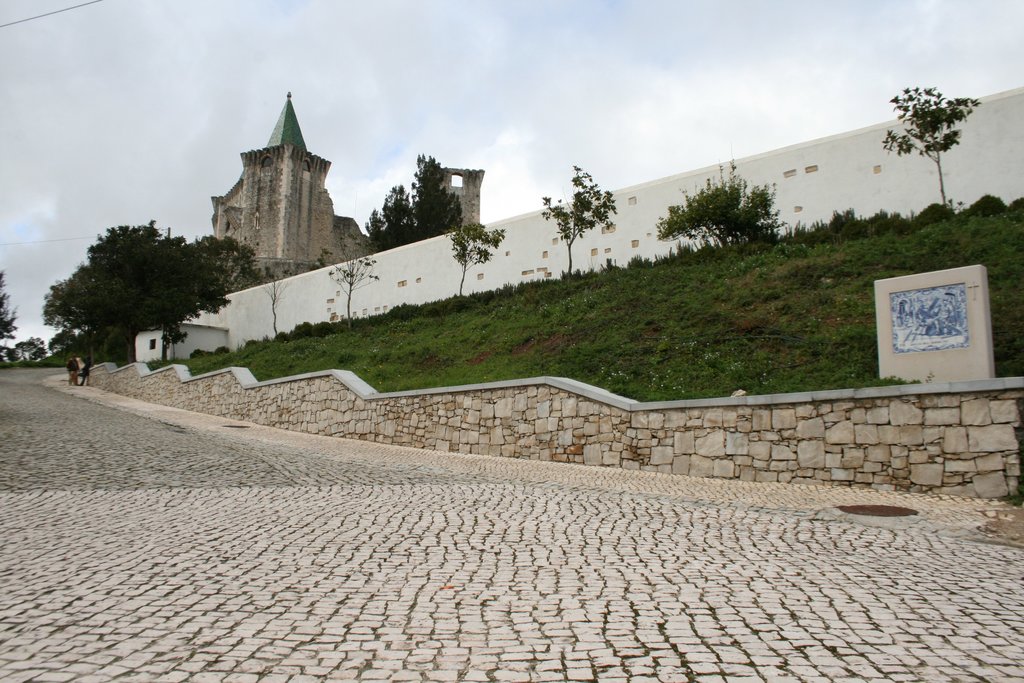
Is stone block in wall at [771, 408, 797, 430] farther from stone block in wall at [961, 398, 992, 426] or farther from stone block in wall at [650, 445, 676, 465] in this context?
stone block in wall at [961, 398, 992, 426]

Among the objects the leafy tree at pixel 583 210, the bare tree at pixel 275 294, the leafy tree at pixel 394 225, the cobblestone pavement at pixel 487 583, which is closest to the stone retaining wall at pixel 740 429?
the cobblestone pavement at pixel 487 583

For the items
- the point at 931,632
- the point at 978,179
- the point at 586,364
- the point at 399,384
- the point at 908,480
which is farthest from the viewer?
the point at 978,179

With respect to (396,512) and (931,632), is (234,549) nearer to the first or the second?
(396,512)

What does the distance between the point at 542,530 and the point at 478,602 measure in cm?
183

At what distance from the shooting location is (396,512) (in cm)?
650

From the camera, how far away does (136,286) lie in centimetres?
3070

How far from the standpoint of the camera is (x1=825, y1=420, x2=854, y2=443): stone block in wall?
8.41 metres

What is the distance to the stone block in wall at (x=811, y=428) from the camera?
8609mm

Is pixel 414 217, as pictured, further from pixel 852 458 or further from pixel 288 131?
pixel 852 458

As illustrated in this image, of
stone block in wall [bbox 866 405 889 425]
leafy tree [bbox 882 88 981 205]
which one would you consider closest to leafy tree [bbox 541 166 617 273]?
leafy tree [bbox 882 88 981 205]

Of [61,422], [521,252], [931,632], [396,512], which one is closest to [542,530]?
[396,512]

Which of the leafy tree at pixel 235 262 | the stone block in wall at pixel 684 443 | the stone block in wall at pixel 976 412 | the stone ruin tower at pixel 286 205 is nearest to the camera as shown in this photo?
the stone block in wall at pixel 976 412

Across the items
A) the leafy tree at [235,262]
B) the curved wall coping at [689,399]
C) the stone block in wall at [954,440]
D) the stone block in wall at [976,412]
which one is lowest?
the stone block in wall at [954,440]

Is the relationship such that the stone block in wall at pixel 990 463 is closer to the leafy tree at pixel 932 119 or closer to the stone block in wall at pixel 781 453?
the stone block in wall at pixel 781 453
